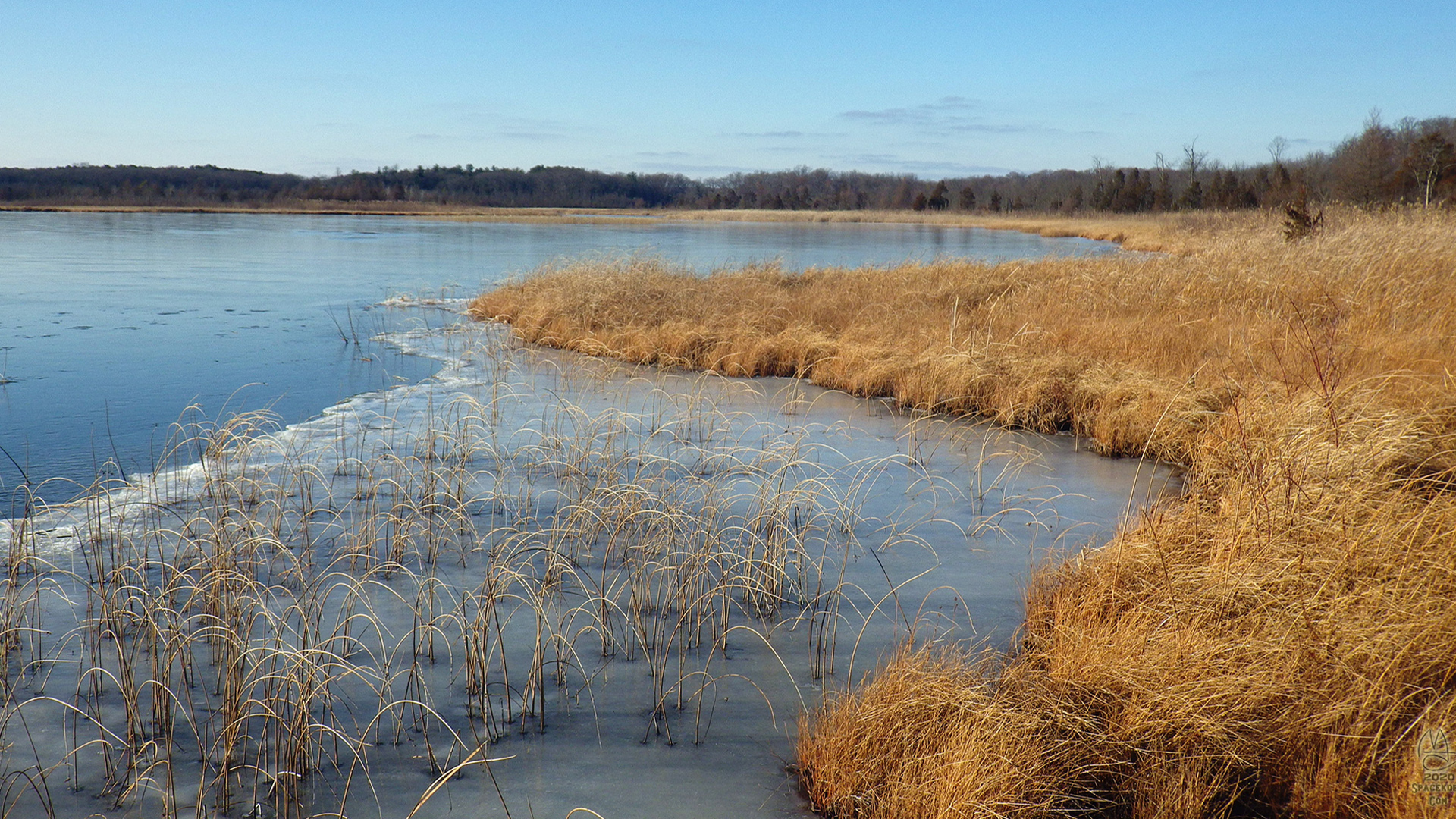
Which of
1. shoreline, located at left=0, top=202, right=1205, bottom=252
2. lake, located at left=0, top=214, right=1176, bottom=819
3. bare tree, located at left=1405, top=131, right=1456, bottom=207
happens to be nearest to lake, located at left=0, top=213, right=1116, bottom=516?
lake, located at left=0, top=214, right=1176, bottom=819

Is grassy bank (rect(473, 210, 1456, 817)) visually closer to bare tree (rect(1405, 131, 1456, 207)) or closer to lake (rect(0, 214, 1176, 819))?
lake (rect(0, 214, 1176, 819))

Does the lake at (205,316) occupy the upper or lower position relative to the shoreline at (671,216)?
lower

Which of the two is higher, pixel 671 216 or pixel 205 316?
pixel 671 216

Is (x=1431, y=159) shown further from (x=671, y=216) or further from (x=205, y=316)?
(x=671, y=216)

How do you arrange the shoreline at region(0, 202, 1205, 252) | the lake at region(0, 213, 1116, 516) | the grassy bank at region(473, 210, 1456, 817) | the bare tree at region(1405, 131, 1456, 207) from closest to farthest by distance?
the grassy bank at region(473, 210, 1456, 817) → the lake at region(0, 213, 1116, 516) → the bare tree at region(1405, 131, 1456, 207) → the shoreline at region(0, 202, 1205, 252)

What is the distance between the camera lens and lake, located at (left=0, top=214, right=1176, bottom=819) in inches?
130

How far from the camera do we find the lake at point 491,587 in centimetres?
331

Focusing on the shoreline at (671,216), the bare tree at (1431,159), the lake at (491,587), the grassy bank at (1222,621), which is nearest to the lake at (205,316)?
the lake at (491,587)

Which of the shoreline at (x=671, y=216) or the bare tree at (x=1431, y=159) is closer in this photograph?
the bare tree at (x=1431, y=159)

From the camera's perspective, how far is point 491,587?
153 inches

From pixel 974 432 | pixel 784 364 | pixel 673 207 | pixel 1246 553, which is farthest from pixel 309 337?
pixel 673 207

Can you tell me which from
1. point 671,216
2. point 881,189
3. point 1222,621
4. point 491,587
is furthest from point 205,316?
point 881,189

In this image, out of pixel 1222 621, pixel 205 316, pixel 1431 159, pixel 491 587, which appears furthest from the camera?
pixel 1431 159

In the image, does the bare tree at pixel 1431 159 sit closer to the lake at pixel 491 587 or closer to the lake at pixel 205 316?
the lake at pixel 205 316
